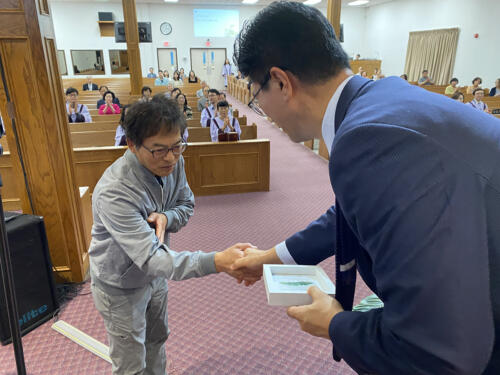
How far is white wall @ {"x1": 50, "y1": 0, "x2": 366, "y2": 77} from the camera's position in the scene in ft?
→ 53.1

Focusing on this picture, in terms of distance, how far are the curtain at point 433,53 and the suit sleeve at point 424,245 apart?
15.1 m

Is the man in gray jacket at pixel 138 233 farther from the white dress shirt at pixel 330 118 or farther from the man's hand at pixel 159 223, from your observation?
the white dress shirt at pixel 330 118

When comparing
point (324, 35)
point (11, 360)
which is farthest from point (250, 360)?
point (324, 35)

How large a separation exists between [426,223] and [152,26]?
63.3 feet

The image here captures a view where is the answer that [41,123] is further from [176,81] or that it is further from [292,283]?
[176,81]

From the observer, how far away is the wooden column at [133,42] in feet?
28.3

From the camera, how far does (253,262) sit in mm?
1412

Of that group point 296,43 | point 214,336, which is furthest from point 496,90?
point 296,43

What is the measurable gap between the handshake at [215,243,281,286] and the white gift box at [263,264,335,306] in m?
0.20

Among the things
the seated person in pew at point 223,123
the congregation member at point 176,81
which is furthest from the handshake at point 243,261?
the congregation member at point 176,81

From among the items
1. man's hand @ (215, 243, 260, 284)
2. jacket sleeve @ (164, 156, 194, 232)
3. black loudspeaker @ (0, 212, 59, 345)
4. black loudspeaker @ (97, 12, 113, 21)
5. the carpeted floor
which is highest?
black loudspeaker @ (97, 12, 113, 21)

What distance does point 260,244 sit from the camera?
370cm

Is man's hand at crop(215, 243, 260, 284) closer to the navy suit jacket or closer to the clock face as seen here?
the navy suit jacket

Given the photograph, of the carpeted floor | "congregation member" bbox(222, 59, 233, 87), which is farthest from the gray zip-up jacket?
"congregation member" bbox(222, 59, 233, 87)
